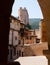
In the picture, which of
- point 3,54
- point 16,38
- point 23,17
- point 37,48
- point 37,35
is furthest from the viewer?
point 23,17

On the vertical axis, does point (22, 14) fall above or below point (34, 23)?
above

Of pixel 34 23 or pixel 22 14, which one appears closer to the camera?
pixel 22 14

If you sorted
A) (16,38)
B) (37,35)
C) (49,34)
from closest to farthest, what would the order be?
→ (49,34), (16,38), (37,35)

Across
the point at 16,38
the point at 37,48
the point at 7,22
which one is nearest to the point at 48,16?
the point at 7,22

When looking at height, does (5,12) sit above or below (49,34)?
above

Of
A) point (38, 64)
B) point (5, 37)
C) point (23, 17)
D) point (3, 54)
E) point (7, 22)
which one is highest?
point (23, 17)

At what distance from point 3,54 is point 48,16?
1266mm

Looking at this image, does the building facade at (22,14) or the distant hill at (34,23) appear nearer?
the building facade at (22,14)

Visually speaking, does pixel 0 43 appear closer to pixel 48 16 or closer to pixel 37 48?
pixel 48 16

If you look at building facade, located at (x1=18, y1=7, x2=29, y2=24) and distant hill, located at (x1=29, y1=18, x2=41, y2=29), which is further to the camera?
distant hill, located at (x1=29, y1=18, x2=41, y2=29)

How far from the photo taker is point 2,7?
2.23 m

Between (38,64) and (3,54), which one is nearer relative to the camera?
(3,54)

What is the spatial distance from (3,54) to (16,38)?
92.2ft

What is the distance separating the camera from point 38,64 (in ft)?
37.7
